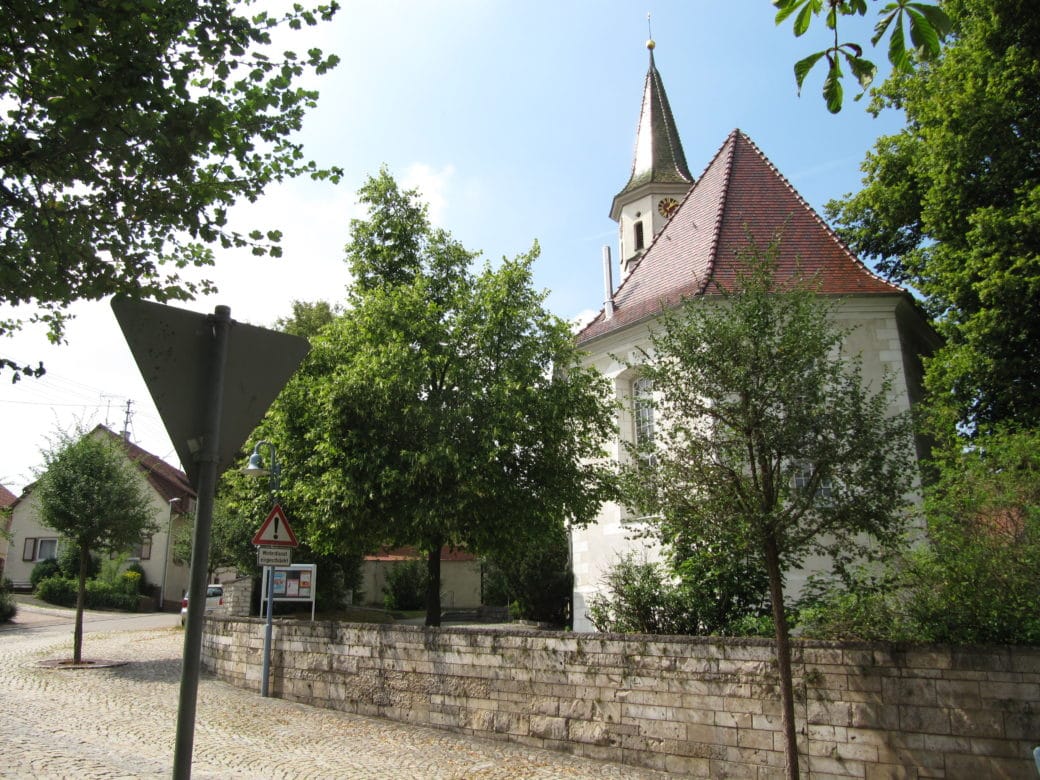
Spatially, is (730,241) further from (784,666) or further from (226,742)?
(226,742)

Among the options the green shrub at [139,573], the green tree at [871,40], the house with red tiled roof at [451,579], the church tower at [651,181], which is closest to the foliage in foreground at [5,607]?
the green shrub at [139,573]

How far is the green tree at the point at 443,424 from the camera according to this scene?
1240cm

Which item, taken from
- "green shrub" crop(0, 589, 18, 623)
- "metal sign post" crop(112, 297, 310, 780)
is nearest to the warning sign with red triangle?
"metal sign post" crop(112, 297, 310, 780)

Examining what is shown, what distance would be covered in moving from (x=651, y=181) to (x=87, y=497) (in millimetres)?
22203

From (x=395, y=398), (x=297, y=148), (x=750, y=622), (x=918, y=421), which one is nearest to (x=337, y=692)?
(x=395, y=398)

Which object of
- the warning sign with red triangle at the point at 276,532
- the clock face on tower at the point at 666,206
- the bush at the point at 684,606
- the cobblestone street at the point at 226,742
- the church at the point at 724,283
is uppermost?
the clock face on tower at the point at 666,206

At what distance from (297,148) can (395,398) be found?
6.03 m

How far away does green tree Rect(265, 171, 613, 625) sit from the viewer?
40.7 ft

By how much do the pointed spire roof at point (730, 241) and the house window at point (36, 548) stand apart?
34728 millimetres

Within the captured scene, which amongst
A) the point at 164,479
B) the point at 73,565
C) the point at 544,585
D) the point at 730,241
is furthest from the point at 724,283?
the point at 164,479

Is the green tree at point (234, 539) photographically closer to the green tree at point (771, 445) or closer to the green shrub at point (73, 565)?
the green shrub at point (73, 565)

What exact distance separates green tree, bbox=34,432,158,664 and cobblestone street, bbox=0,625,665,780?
14.5 feet

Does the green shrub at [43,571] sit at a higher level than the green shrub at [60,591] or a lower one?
higher

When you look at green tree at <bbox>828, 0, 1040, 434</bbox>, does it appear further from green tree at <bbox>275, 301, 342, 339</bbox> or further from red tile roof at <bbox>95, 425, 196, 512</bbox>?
red tile roof at <bbox>95, 425, 196, 512</bbox>
